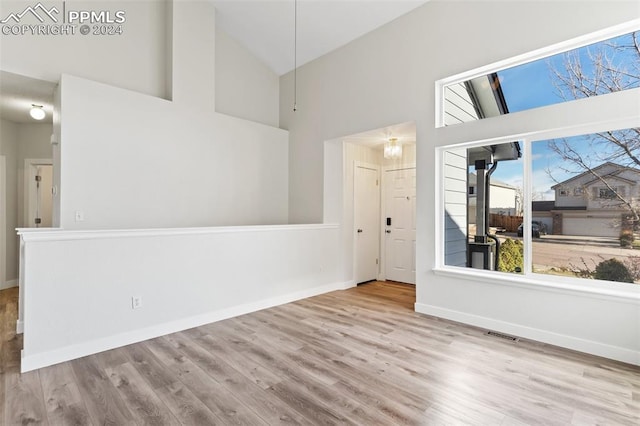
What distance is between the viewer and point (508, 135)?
10.8 ft

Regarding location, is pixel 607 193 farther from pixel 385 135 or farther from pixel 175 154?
pixel 175 154

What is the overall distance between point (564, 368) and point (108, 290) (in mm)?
4080

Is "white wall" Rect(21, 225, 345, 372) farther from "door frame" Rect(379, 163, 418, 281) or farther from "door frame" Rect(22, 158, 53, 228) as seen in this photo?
"door frame" Rect(22, 158, 53, 228)

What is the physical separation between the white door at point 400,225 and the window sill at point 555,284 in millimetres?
1851

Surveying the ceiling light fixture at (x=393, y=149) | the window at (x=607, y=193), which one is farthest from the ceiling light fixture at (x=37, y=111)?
the window at (x=607, y=193)

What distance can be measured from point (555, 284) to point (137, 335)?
4.15 metres

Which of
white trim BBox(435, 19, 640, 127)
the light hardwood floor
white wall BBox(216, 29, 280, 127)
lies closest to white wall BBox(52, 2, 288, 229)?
white wall BBox(216, 29, 280, 127)

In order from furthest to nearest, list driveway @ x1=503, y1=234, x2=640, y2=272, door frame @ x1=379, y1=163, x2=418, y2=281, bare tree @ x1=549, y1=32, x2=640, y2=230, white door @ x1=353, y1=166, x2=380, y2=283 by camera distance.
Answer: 1. door frame @ x1=379, y1=163, x2=418, y2=281
2. white door @ x1=353, y1=166, x2=380, y2=283
3. driveway @ x1=503, y1=234, x2=640, y2=272
4. bare tree @ x1=549, y1=32, x2=640, y2=230

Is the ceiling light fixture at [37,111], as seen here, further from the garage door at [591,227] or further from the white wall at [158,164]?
the garage door at [591,227]

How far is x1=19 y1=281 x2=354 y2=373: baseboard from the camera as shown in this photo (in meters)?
2.59

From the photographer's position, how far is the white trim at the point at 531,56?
275cm

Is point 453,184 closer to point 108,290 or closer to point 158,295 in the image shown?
point 158,295

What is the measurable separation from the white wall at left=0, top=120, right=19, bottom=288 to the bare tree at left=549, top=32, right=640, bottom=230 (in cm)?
798

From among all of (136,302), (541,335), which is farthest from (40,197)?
(541,335)
